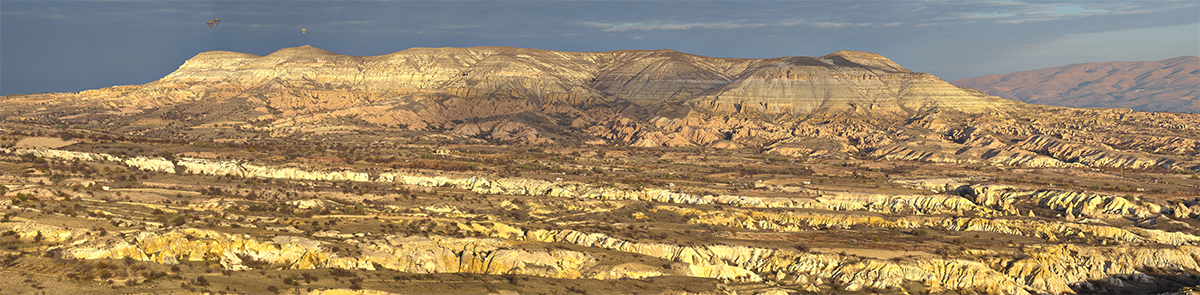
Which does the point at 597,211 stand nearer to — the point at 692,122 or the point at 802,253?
the point at 802,253

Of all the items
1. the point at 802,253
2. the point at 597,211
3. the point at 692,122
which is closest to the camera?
the point at 802,253

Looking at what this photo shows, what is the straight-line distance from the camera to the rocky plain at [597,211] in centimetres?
4084

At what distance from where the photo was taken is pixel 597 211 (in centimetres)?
6925

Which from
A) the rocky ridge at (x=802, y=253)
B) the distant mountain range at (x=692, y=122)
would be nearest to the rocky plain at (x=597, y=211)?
the rocky ridge at (x=802, y=253)

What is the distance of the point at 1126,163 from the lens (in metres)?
127

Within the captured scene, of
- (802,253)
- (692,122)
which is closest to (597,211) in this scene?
(802,253)

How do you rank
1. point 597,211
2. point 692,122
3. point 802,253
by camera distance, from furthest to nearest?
point 692,122 → point 597,211 → point 802,253

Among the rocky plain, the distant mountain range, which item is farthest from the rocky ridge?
the distant mountain range

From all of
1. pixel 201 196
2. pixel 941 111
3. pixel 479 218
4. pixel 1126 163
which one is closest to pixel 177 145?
pixel 201 196

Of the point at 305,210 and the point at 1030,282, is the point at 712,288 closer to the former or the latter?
the point at 1030,282

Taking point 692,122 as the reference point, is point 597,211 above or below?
above

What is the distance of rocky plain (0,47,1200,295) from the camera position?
134 ft

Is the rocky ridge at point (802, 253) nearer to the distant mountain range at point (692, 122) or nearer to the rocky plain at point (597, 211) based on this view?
the rocky plain at point (597, 211)

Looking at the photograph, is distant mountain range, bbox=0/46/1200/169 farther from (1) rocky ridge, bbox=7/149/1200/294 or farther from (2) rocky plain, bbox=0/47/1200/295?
(1) rocky ridge, bbox=7/149/1200/294
